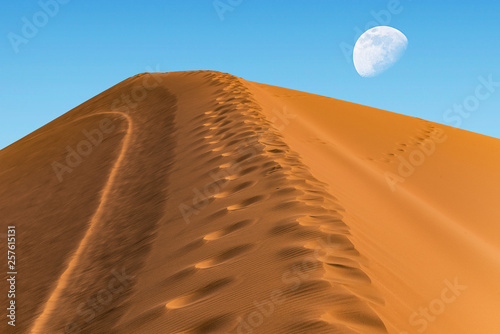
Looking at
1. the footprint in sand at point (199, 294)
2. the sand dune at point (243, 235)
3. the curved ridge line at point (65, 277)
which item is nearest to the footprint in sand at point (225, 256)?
the sand dune at point (243, 235)

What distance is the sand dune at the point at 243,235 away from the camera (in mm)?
2734

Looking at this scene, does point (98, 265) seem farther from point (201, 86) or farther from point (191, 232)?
point (201, 86)

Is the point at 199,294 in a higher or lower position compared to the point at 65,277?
lower

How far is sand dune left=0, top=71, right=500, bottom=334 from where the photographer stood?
2.73 meters

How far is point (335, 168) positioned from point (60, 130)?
9.26 metres

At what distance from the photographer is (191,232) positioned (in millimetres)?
4254

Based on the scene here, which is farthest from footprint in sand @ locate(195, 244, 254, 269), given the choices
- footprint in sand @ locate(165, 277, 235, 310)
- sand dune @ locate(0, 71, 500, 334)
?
footprint in sand @ locate(165, 277, 235, 310)

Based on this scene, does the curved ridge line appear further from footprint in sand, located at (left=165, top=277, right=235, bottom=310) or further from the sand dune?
footprint in sand, located at (left=165, top=277, right=235, bottom=310)

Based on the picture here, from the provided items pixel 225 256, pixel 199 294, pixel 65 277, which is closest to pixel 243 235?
pixel 225 256

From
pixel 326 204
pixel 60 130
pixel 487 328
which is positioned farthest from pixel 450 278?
pixel 60 130

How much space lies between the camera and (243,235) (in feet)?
12.2

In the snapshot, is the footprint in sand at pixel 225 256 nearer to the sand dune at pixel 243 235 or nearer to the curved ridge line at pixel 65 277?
the sand dune at pixel 243 235

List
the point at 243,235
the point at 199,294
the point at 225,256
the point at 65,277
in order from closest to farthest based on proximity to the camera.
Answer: the point at 199,294 < the point at 225,256 < the point at 243,235 < the point at 65,277

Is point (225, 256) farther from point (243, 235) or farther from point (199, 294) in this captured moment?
point (199, 294)
